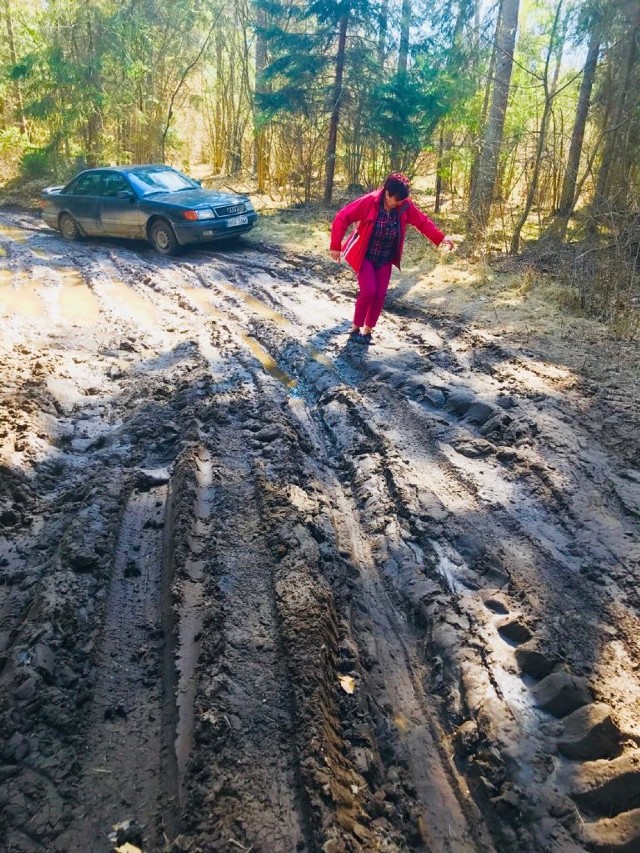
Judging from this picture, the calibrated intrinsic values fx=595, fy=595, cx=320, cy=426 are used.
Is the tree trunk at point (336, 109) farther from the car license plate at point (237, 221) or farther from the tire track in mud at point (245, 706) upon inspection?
the tire track in mud at point (245, 706)

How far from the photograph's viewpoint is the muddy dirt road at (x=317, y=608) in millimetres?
2031

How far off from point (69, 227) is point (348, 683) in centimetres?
1293

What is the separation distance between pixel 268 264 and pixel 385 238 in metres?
4.35

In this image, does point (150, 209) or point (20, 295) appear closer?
point (20, 295)

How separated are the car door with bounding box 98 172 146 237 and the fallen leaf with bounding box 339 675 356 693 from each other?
34.9 feet

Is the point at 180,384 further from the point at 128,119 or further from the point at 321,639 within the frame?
the point at 128,119

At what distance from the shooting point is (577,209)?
13.9 meters

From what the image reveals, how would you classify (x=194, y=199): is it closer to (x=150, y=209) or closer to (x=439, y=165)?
(x=150, y=209)

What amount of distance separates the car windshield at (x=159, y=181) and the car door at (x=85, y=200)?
3.01 ft

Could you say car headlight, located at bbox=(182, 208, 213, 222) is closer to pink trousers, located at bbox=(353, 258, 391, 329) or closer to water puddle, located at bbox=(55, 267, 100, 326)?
water puddle, located at bbox=(55, 267, 100, 326)

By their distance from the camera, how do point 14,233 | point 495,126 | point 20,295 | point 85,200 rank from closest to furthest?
point 20,295
point 495,126
point 85,200
point 14,233

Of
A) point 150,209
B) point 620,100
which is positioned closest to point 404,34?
point 620,100

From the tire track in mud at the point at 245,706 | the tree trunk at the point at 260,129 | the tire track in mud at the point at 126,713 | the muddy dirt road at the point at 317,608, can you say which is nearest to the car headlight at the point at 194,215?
the muddy dirt road at the point at 317,608

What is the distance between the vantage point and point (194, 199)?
37.1 feet
